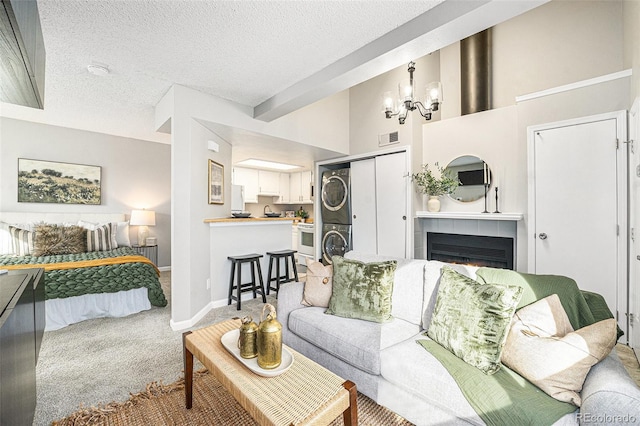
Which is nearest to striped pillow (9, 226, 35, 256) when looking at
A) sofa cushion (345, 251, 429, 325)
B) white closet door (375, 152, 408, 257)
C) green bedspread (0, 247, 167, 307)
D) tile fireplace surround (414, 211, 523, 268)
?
green bedspread (0, 247, 167, 307)

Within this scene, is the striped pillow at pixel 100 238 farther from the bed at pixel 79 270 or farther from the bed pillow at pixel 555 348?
the bed pillow at pixel 555 348

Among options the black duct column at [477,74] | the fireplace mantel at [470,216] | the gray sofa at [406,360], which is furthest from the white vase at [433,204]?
the gray sofa at [406,360]

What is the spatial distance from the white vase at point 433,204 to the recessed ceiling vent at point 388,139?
949 mm

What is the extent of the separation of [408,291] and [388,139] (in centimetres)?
274

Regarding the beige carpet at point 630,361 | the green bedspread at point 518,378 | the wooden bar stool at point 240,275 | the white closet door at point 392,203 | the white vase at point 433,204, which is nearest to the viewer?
the green bedspread at point 518,378

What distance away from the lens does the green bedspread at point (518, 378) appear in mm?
1127

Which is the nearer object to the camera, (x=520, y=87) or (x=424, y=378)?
(x=424, y=378)

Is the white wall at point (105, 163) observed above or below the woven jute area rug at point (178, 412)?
above

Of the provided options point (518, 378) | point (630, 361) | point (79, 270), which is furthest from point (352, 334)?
point (79, 270)

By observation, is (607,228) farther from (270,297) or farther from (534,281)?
(270,297)

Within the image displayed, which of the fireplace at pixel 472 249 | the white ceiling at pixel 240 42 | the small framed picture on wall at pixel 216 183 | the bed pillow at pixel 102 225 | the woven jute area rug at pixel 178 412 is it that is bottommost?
the woven jute area rug at pixel 178 412

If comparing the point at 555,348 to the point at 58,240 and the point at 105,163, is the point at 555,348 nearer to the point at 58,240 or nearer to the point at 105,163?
the point at 58,240

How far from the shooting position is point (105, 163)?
4.85m

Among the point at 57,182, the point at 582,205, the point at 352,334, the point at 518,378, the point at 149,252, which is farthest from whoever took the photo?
the point at 149,252
